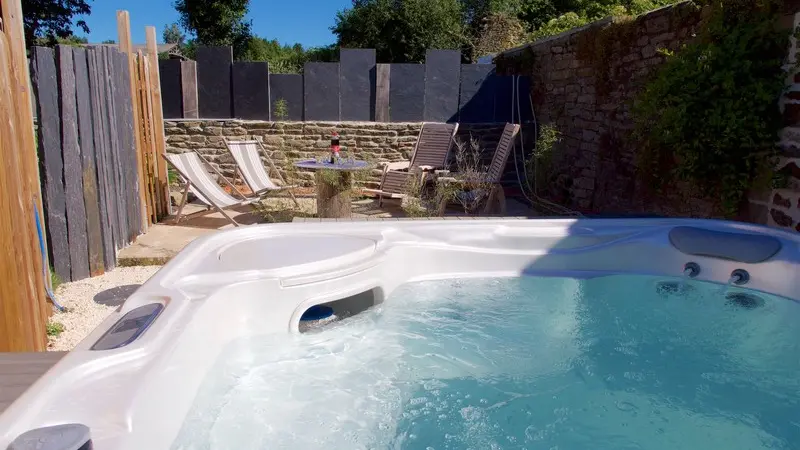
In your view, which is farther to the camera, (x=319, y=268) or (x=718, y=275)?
(x=718, y=275)

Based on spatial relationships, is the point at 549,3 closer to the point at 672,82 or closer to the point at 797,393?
the point at 672,82

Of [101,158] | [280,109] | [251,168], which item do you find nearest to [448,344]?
[101,158]

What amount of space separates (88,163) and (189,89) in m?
5.44

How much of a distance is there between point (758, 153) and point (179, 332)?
3.65 metres

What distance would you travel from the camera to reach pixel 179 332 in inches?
77.2

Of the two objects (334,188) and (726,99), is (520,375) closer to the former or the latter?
(726,99)

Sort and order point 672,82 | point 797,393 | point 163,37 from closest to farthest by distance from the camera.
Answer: point 797,393 → point 672,82 → point 163,37

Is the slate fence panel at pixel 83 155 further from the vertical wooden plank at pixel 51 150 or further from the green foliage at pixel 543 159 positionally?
the green foliage at pixel 543 159

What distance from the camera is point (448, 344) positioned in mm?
2822

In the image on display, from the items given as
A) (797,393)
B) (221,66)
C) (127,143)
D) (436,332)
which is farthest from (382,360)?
(221,66)

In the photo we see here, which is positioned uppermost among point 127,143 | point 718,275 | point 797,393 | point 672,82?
point 672,82

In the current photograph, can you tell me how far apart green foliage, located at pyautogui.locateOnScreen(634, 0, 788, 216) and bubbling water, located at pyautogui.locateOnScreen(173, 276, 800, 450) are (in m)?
1.19

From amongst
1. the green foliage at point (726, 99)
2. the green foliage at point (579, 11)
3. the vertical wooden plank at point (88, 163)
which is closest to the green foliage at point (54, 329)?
the vertical wooden plank at point (88, 163)

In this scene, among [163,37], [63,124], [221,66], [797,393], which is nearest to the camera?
[797,393]
